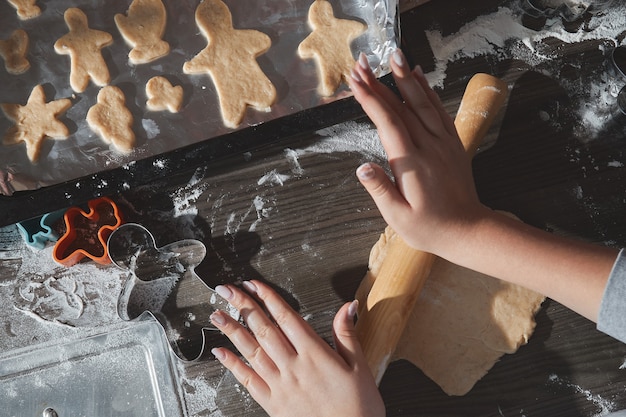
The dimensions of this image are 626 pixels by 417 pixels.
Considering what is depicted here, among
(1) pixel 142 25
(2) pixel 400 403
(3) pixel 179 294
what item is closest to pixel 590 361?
(2) pixel 400 403

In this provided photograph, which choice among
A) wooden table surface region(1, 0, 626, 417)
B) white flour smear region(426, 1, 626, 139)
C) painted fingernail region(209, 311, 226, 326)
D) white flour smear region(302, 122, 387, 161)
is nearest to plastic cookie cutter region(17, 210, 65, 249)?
wooden table surface region(1, 0, 626, 417)

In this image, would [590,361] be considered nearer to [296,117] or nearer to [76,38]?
[296,117]

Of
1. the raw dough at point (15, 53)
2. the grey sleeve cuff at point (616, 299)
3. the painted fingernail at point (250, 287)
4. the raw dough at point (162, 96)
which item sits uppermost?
the raw dough at point (15, 53)

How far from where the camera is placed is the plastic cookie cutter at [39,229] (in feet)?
3.89

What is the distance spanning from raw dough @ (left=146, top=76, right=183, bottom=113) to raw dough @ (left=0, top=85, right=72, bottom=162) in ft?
0.53

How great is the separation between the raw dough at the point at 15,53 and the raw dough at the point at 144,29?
19 centimetres

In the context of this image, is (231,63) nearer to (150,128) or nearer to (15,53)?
(150,128)

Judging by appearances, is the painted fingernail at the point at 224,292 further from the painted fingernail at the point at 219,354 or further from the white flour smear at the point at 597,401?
the white flour smear at the point at 597,401

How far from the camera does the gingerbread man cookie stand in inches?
48.3

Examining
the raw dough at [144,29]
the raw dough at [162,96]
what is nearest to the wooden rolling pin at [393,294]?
the raw dough at [162,96]

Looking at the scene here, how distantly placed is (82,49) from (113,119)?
161mm

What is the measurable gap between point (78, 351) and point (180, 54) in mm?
627

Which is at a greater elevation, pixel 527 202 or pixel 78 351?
pixel 527 202

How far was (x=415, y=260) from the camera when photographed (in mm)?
1126
